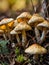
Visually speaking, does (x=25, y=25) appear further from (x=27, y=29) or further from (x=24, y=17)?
(x=24, y=17)

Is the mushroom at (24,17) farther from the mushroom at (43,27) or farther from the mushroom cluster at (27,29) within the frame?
the mushroom at (43,27)

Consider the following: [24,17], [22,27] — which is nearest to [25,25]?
[22,27]

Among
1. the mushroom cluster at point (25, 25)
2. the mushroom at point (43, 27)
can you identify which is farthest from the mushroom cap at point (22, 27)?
the mushroom at point (43, 27)

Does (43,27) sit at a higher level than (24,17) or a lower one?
lower

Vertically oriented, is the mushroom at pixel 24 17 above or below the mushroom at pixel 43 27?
above

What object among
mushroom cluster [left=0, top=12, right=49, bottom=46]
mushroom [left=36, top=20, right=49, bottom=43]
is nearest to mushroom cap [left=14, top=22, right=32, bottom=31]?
mushroom cluster [left=0, top=12, right=49, bottom=46]

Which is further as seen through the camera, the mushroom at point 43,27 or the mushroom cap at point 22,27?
the mushroom cap at point 22,27

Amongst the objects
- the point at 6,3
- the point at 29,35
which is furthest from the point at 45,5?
the point at 6,3

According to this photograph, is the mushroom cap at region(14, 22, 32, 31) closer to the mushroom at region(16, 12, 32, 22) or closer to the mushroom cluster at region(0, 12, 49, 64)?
the mushroom cluster at region(0, 12, 49, 64)
